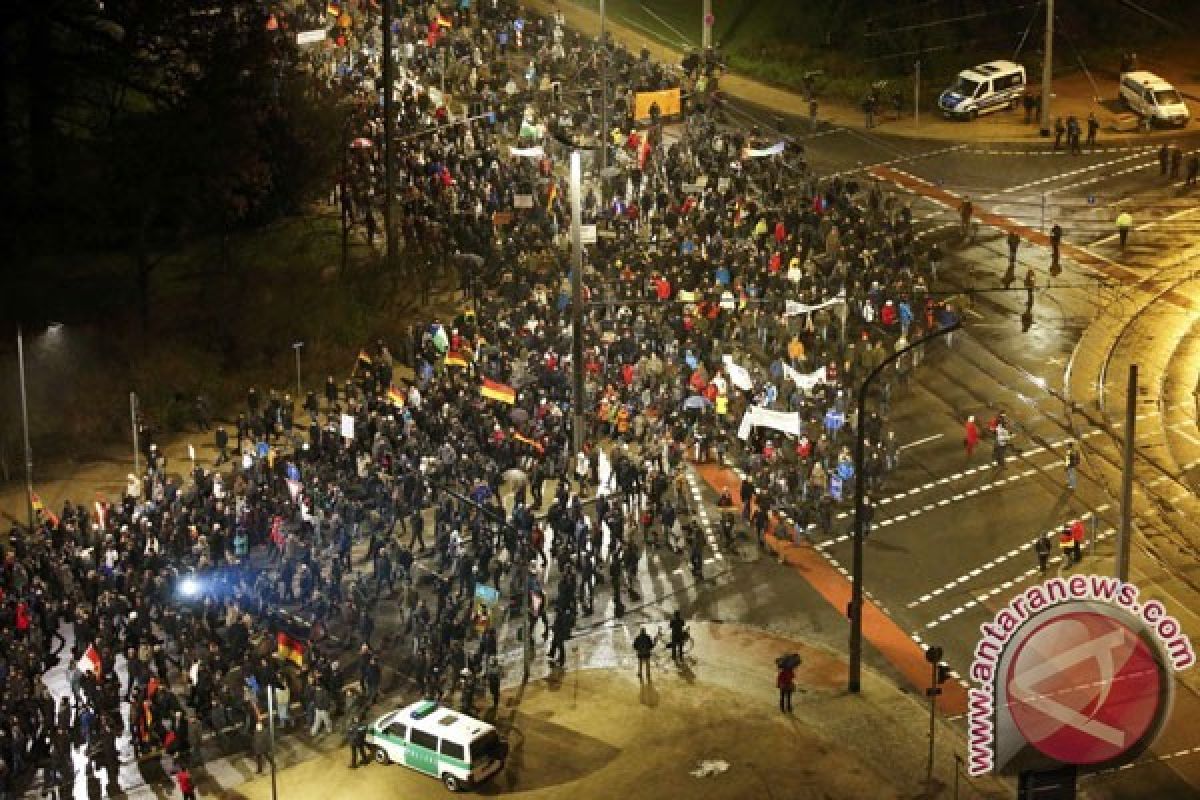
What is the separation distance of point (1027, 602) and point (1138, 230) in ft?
111

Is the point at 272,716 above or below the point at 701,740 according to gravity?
above

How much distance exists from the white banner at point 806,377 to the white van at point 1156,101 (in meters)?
28.5

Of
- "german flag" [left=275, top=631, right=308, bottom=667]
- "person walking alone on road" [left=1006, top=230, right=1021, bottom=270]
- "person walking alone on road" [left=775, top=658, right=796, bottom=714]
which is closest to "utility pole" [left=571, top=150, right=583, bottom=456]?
"person walking alone on road" [left=775, top=658, right=796, bottom=714]

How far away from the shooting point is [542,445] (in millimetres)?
51469

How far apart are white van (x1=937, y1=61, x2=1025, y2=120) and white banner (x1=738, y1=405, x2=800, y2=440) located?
3041cm

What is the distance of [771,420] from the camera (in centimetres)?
4922

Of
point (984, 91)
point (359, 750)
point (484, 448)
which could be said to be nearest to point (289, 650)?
point (359, 750)

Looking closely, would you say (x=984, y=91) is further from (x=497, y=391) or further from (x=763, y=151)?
(x=497, y=391)

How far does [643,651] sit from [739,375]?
38.9ft

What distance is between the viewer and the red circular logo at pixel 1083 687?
123 feet

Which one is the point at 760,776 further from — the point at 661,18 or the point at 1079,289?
the point at 661,18

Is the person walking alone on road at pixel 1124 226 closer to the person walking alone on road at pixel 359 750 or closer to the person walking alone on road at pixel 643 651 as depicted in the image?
the person walking alone on road at pixel 643 651

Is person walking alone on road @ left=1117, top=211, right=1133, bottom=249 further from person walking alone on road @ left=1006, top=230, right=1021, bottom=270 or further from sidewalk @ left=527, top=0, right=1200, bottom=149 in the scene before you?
sidewalk @ left=527, top=0, right=1200, bottom=149

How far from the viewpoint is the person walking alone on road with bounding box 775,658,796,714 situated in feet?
134
